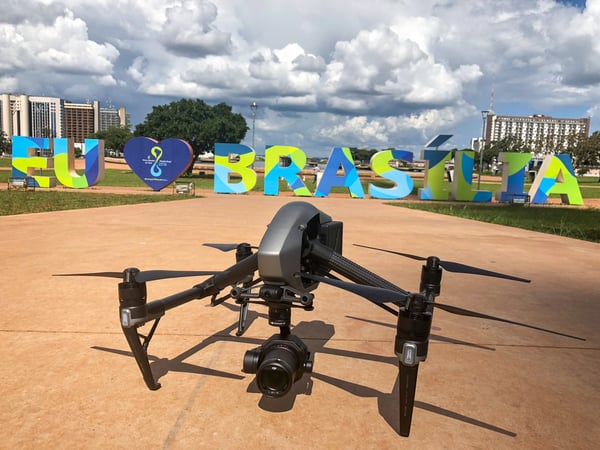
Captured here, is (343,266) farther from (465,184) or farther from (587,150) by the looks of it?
(587,150)

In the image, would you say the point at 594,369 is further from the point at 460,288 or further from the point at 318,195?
the point at 318,195

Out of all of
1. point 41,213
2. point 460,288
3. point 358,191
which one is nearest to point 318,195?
point 358,191

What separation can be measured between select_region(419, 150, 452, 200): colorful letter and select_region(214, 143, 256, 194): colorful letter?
11.8m

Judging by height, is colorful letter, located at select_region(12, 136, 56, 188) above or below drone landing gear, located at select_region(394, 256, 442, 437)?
above

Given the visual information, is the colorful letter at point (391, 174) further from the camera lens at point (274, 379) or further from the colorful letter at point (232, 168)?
the camera lens at point (274, 379)

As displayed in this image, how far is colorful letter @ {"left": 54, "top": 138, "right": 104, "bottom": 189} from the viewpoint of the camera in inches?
1115

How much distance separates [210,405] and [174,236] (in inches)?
318

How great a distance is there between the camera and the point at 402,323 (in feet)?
7.09

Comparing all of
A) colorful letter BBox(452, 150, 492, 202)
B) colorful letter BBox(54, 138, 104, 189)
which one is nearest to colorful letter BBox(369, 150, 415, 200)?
colorful letter BBox(452, 150, 492, 202)

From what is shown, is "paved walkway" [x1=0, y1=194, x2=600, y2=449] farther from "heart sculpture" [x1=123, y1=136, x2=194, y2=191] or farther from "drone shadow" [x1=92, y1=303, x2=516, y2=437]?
"heart sculpture" [x1=123, y1=136, x2=194, y2=191]

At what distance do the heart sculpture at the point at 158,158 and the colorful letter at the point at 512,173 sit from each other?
68.4 feet

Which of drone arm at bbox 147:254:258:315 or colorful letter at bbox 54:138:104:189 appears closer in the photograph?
drone arm at bbox 147:254:258:315

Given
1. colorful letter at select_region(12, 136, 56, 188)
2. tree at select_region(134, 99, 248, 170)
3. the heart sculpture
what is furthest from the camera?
tree at select_region(134, 99, 248, 170)

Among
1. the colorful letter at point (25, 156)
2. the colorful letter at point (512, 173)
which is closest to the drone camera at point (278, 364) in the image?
the colorful letter at point (512, 173)
